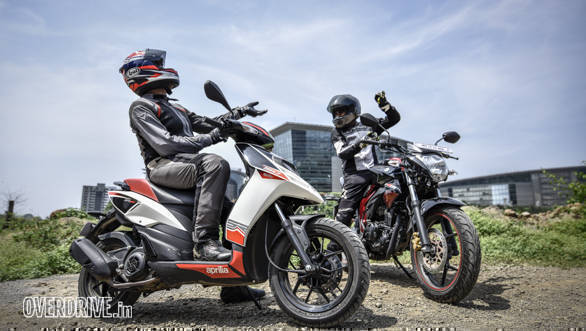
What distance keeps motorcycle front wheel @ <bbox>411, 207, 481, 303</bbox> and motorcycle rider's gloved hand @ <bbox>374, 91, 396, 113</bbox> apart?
1.70 metres

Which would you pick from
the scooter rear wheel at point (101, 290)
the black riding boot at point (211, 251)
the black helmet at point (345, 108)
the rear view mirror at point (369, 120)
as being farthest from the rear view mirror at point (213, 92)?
A: the black helmet at point (345, 108)

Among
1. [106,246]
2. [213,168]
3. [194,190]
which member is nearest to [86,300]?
[106,246]

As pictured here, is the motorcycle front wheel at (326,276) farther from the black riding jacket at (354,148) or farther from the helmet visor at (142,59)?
the helmet visor at (142,59)

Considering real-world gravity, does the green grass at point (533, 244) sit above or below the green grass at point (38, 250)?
below

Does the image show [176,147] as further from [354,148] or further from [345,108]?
[345,108]

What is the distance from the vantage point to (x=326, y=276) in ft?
7.95

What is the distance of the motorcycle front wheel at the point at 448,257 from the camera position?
9.91ft

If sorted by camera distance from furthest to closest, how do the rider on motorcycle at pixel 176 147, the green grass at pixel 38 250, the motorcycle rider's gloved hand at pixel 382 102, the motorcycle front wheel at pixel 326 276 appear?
the green grass at pixel 38 250, the motorcycle rider's gloved hand at pixel 382 102, the rider on motorcycle at pixel 176 147, the motorcycle front wheel at pixel 326 276

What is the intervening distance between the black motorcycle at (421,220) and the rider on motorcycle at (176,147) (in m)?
1.50

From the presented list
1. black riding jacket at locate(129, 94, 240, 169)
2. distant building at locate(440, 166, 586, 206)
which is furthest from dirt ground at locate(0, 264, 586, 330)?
distant building at locate(440, 166, 586, 206)

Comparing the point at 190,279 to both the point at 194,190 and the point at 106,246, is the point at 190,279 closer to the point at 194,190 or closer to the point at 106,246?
the point at 194,190

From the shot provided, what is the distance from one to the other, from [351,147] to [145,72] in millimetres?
2379

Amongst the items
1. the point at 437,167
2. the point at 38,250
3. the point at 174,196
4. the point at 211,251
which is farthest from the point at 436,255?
the point at 38,250

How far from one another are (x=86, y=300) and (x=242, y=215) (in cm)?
177
